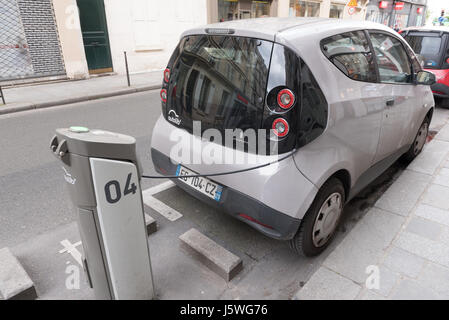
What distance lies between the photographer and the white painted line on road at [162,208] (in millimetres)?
3199

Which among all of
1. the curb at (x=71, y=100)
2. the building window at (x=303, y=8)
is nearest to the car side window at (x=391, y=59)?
the curb at (x=71, y=100)

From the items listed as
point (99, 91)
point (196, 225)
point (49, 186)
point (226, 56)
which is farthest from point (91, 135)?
point (99, 91)

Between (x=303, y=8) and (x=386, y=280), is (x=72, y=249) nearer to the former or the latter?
(x=386, y=280)

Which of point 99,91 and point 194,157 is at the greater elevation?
point 194,157

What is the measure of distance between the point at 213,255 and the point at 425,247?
1.81m

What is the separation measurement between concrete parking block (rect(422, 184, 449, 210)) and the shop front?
3066cm

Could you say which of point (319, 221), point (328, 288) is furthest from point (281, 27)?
point (328, 288)

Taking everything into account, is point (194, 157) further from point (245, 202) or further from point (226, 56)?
point (226, 56)

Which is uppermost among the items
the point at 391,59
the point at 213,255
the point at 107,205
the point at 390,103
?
the point at 391,59

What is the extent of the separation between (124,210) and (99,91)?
8.66 metres

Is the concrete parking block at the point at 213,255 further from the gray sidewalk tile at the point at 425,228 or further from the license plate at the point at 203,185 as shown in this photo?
the gray sidewalk tile at the point at 425,228

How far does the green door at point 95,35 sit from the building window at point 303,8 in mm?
13348

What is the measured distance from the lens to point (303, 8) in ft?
72.8

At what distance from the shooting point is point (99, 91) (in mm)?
9516
